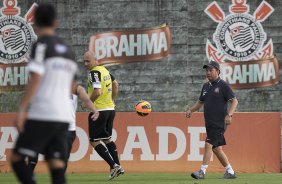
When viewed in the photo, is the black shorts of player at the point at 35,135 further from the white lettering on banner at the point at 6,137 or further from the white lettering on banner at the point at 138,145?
the white lettering on banner at the point at 6,137

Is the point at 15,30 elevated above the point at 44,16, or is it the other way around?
the point at 44,16

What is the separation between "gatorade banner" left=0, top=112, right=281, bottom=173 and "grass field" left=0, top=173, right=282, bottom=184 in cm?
57

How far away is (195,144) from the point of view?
15.9 meters

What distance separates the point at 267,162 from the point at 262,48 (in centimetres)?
623

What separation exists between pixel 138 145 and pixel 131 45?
611 cm

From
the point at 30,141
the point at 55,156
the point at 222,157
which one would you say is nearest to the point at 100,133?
the point at 222,157

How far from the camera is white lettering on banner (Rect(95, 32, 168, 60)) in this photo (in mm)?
21500

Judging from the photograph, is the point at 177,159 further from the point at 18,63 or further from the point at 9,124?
the point at 18,63

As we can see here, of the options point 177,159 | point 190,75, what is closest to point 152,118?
point 177,159

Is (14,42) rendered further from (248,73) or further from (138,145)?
(138,145)

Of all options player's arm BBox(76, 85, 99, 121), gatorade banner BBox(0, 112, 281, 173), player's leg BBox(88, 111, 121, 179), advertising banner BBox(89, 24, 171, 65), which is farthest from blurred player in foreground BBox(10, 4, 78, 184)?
advertising banner BBox(89, 24, 171, 65)

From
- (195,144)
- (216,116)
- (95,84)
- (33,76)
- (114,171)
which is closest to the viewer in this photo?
(33,76)

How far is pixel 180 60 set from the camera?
2144cm

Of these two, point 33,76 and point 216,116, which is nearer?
point 33,76
